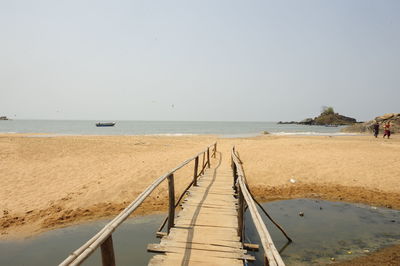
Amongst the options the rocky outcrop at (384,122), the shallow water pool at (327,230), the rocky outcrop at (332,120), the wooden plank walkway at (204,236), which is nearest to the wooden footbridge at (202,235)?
the wooden plank walkway at (204,236)

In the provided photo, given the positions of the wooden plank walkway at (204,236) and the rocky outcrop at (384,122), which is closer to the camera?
the wooden plank walkway at (204,236)

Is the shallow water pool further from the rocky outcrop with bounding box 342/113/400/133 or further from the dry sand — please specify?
the rocky outcrop with bounding box 342/113/400/133

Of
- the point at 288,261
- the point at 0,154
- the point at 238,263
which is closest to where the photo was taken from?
the point at 238,263

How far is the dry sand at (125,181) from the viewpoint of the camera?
9.64m

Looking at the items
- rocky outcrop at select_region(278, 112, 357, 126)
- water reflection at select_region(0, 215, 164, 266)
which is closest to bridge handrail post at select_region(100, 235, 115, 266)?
water reflection at select_region(0, 215, 164, 266)

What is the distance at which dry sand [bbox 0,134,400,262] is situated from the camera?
9.64m

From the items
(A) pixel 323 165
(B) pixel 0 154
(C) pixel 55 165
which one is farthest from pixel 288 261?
(B) pixel 0 154

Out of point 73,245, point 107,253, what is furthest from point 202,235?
point 73,245

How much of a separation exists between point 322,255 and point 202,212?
12.0 feet

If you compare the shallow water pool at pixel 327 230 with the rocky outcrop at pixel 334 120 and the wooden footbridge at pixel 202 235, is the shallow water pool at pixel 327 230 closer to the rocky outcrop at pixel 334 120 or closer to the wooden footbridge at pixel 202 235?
the wooden footbridge at pixel 202 235

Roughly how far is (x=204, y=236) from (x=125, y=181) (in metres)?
8.56

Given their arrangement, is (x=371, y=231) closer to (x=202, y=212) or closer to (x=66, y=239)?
(x=202, y=212)

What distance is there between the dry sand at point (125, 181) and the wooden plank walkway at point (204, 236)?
11.1 ft

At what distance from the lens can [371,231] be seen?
8219 mm
